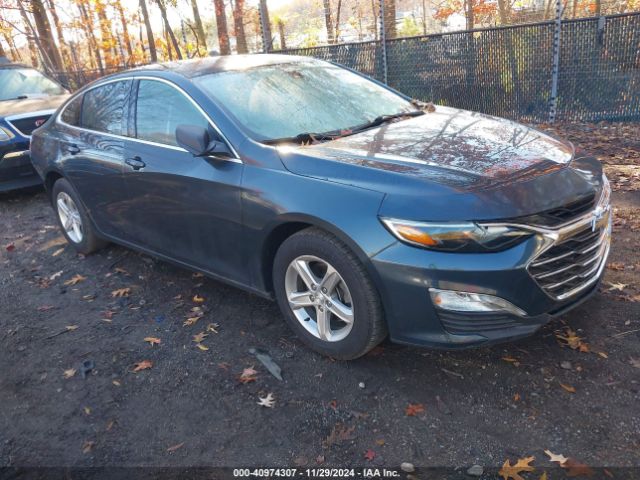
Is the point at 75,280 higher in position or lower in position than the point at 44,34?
lower

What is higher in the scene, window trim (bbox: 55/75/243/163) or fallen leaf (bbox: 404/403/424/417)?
window trim (bbox: 55/75/243/163)

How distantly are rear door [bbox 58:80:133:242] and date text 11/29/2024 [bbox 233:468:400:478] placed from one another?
256 cm

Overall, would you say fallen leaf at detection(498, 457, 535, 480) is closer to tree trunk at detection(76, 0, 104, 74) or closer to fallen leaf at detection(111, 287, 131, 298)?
fallen leaf at detection(111, 287, 131, 298)

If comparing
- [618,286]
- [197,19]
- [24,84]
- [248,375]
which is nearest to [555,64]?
[618,286]

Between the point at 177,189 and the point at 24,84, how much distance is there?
6985 mm

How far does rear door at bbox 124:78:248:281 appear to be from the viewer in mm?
3508

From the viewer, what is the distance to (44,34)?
16.3m

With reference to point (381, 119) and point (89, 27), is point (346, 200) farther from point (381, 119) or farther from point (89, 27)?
point (89, 27)

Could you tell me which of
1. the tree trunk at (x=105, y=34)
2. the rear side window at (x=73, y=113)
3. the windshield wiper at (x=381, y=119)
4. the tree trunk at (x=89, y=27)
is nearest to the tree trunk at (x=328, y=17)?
the rear side window at (x=73, y=113)

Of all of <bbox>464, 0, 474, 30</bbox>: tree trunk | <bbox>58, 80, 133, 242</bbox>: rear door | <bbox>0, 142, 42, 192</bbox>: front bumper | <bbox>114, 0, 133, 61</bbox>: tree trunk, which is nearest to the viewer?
<bbox>58, 80, 133, 242</bbox>: rear door

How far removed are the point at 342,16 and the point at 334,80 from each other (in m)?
12.3

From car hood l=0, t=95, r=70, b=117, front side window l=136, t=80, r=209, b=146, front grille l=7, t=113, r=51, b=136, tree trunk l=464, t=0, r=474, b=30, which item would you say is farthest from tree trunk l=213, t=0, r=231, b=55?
front side window l=136, t=80, r=209, b=146

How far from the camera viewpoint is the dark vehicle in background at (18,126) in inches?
290

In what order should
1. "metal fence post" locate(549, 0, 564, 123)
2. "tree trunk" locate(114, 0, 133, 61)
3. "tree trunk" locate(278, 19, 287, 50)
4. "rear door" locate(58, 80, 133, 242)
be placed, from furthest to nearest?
"tree trunk" locate(114, 0, 133, 61), "tree trunk" locate(278, 19, 287, 50), "metal fence post" locate(549, 0, 564, 123), "rear door" locate(58, 80, 133, 242)
